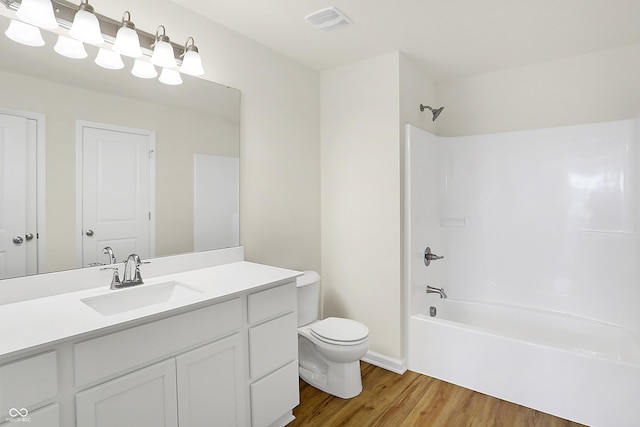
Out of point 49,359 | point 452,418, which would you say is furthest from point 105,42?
point 452,418

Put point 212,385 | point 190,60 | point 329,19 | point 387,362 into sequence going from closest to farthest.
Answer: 1. point 212,385
2. point 190,60
3. point 329,19
4. point 387,362

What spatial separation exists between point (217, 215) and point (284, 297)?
0.70 meters

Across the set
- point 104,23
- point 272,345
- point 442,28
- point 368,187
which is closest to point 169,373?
point 272,345

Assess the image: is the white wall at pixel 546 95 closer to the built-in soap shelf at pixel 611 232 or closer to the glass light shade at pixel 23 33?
the built-in soap shelf at pixel 611 232

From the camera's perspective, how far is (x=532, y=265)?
275 cm

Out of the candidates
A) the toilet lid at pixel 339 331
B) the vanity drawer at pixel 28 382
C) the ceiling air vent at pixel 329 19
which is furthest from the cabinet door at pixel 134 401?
the ceiling air vent at pixel 329 19

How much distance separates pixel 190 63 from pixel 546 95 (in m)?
2.69

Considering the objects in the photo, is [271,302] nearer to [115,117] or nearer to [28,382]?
[28,382]

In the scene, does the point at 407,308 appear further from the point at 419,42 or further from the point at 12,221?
the point at 12,221

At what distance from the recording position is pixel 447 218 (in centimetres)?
312

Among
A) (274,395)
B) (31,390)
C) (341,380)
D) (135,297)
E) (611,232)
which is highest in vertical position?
(611,232)

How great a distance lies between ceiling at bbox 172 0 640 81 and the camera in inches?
75.3

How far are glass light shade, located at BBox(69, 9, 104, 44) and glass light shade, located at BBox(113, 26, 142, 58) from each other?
0.30 feet

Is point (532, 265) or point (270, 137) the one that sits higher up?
point (270, 137)
